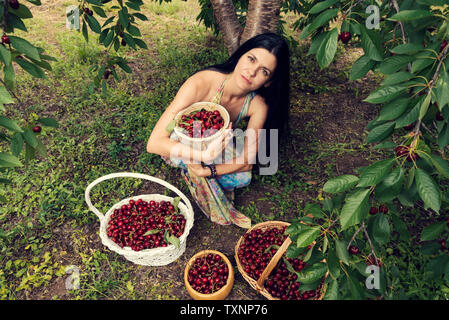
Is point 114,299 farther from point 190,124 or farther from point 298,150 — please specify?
point 298,150

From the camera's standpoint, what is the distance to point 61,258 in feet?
10.1

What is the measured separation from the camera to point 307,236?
156 centimetres

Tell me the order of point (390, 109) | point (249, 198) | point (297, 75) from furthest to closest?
point (297, 75), point (249, 198), point (390, 109)

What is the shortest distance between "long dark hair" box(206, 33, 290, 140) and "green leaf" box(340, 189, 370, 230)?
151 centimetres

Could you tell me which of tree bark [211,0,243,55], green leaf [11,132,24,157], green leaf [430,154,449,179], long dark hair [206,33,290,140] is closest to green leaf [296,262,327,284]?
green leaf [430,154,449,179]

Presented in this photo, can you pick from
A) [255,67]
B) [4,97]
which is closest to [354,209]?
[255,67]

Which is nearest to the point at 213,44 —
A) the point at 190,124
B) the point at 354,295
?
the point at 190,124

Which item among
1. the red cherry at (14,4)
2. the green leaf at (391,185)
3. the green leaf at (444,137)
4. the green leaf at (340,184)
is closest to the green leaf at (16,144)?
the red cherry at (14,4)

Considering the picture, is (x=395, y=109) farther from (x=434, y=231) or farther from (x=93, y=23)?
(x=93, y=23)

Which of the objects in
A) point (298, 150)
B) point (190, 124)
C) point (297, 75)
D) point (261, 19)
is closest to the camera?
point (190, 124)

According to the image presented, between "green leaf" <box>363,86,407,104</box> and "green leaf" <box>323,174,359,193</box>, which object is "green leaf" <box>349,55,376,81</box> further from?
"green leaf" <box>323,174,359,193</box>

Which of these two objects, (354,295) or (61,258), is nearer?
(354,295)

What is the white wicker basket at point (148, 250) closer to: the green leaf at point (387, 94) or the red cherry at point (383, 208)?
the red cherry at point (383, 208)
